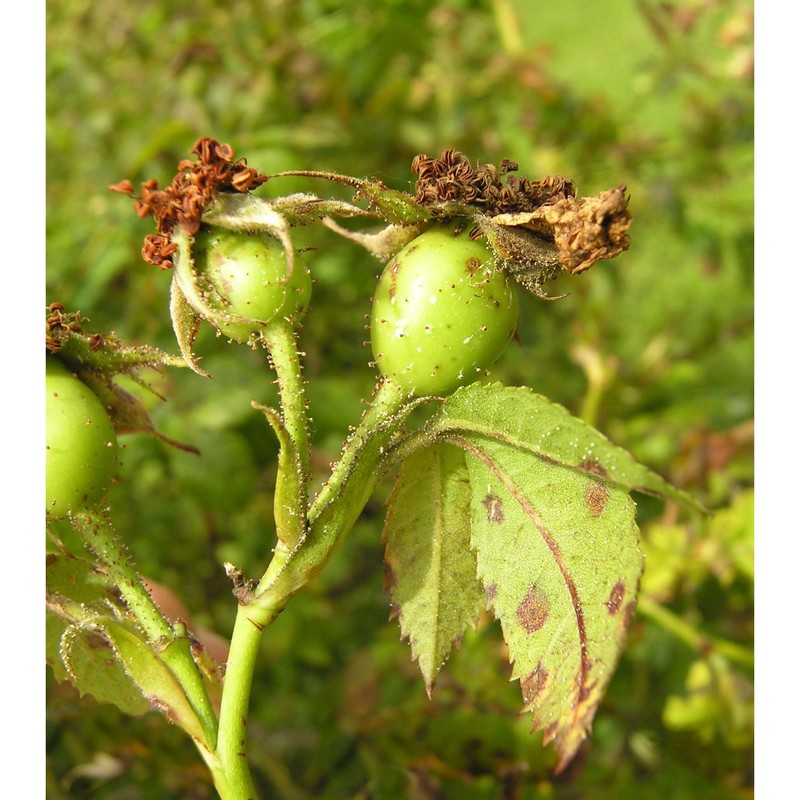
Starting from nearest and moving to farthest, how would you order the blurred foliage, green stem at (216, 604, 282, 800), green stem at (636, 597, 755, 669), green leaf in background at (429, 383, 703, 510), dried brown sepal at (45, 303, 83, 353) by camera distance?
green leaf in background at (429, 383, 703, 510), green stem at (216, 604, 282, 800), dried brown sepal at (45, 303, 83, 353), the blurred foliage, green stem at (636, 597, 755, 669)

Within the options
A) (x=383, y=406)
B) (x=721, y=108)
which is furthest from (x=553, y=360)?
(x=383, y=406)

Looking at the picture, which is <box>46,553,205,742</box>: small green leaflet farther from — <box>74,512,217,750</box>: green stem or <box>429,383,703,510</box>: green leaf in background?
<box>429,383,703,510</box>: green leaf in background

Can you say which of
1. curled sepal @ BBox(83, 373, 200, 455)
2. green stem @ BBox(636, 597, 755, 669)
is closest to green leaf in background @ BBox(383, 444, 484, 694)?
curled sepal @ BBox(83, 373, 200, 455)

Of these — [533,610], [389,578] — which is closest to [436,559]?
[389,578]

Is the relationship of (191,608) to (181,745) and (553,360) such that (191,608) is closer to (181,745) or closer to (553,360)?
(181,745)

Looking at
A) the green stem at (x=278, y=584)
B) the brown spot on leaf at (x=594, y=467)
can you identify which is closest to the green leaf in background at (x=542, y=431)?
the brown spot on leaf at (x=594, y=467)

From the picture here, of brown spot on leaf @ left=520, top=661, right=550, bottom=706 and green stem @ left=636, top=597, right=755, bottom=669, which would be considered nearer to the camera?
brown spot on leaf @ left=520, top=661, right=550, bottom=706

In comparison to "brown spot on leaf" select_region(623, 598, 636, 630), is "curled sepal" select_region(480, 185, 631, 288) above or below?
above

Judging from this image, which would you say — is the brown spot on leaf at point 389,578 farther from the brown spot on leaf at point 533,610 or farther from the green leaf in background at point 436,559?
the brown spot on leaf at point 533,610
